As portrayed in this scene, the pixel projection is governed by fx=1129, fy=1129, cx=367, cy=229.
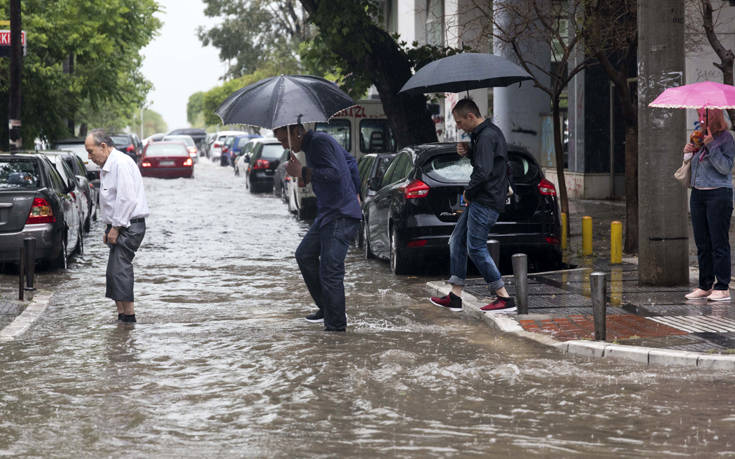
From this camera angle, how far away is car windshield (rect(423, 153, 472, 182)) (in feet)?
41.1

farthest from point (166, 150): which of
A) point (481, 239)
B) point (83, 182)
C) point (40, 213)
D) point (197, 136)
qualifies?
point (197, 136)

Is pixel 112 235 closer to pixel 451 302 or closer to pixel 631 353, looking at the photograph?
pixel 451 302

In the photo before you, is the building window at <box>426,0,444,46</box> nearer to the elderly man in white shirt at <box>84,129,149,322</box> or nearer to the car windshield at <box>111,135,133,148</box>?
the car windshield at <box>111,135,133,148</box>

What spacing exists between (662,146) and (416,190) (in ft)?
9.25

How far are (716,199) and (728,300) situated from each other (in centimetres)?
90

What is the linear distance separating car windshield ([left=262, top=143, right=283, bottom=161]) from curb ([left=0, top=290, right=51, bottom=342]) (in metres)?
21.2

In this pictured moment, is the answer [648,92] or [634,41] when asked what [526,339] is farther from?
[634,41]

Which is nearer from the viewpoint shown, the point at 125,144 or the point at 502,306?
the point at 502,306

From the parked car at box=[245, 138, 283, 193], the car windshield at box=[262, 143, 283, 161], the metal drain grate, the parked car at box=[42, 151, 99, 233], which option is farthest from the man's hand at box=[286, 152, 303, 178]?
the car windshield at box=[262, 143, 283, 161]

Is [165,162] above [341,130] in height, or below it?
below

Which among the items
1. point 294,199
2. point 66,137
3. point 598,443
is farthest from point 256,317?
point 66,137

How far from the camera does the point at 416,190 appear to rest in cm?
1251

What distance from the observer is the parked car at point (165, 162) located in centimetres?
3956

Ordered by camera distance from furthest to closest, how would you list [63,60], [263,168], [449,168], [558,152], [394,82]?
[263,168], [63,60], [394,82], [558,152], [449,168]
